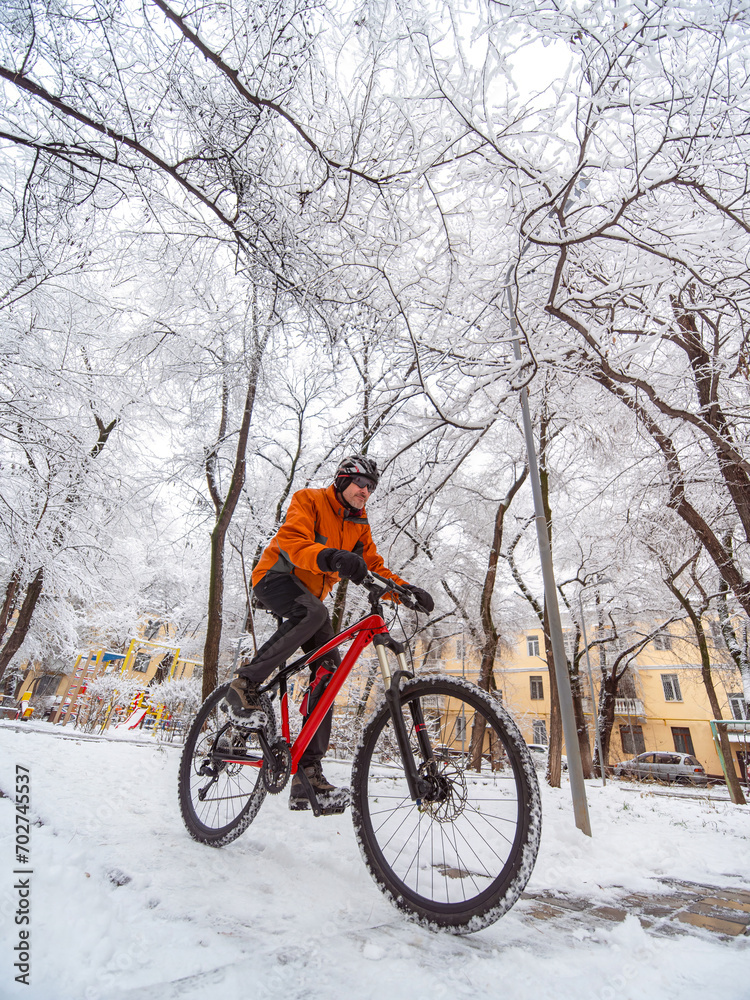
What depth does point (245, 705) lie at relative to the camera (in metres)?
2.59

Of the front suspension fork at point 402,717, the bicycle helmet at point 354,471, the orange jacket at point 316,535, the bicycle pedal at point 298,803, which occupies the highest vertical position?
the bicycle helmet at point 354,471

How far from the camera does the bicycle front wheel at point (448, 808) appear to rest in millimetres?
1582

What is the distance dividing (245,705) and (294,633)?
486 mm

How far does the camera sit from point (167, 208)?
12.9ft

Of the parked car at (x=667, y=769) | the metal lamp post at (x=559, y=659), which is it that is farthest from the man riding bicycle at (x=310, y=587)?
the parked car at (x=667, y=769)

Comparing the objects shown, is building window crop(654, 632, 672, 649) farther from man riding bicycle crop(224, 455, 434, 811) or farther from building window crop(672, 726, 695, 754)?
building window crop(672, 726, 695, 754)

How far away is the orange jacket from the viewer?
255cm

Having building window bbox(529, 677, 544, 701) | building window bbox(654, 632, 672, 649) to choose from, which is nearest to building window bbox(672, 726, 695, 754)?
building window bbox(529, 677, 544, 701)

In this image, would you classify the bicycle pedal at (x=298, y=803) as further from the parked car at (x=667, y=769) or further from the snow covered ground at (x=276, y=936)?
the parked car at (x=667, y=769)

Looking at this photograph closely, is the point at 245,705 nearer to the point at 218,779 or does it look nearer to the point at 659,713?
the point at 218,779

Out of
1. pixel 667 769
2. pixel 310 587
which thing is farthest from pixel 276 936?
pixel 667 769

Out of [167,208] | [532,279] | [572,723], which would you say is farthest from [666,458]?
[167,208]

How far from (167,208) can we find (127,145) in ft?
1.98

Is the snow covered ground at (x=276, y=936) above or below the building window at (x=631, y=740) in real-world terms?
below
